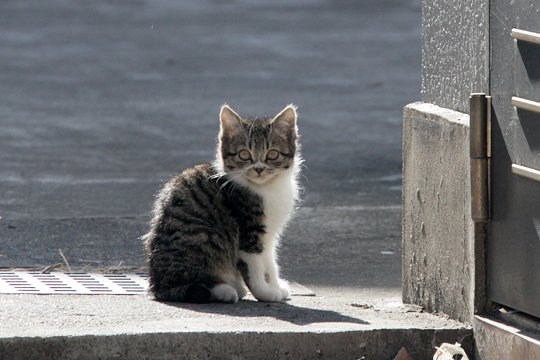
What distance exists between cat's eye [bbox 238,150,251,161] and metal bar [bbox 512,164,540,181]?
4.79ft

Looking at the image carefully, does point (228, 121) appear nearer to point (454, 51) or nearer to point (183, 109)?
point (454, 51)

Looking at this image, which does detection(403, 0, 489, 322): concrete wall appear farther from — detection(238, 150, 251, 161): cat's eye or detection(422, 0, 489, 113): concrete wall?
detection(238, 150, 251, 161): cat's eye

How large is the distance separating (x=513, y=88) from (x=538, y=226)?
0.52 m

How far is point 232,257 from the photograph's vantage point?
17.3 ft

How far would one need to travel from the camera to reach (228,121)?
5.48 m

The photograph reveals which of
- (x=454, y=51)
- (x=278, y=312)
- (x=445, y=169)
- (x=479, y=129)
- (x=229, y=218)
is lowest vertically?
(x=278, y=312)

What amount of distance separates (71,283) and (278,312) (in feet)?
3.80

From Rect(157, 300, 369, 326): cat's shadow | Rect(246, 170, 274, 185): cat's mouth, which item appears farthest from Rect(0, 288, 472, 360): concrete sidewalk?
Rect(246, 170, 274, 185): cat's mouth

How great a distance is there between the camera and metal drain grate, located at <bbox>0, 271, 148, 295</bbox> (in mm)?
5348

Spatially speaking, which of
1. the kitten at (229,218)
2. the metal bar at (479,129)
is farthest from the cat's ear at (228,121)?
the metal bar at (479,129)

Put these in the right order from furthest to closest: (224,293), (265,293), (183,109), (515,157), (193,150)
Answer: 1. (183,109)
2. (193,150)
3. (265,293)
4. (224,293)
5. (515,157)

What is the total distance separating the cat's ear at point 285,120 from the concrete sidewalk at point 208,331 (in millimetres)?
931

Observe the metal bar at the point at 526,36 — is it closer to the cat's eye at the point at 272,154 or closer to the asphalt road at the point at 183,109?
the cat's eye at the point at 272,154

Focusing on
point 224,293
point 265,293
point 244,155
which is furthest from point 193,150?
point 224,293
